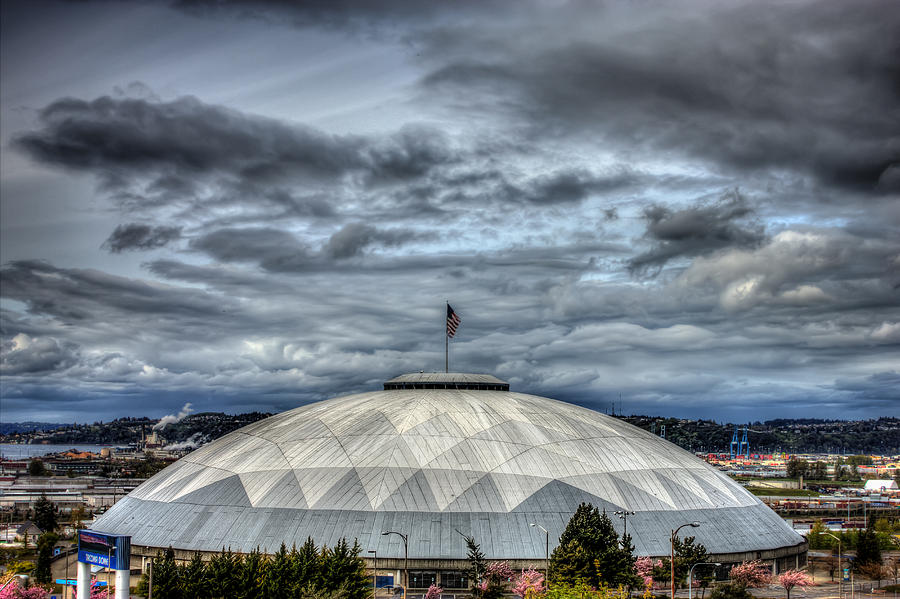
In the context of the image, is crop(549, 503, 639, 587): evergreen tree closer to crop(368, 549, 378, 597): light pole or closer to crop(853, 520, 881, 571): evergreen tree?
crop(368, 549, 378, 597): light pole

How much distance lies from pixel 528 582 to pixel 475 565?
428 centimetres

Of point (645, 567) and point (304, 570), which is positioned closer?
point (304, 570)

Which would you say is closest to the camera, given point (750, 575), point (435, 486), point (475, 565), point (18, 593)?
point (18, 593)

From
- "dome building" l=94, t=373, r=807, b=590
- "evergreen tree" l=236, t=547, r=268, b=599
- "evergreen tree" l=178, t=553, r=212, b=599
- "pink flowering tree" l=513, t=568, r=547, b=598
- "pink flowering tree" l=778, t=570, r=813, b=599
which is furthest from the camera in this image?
"pink flowering tree" l=778, t=570, r=813, b=599

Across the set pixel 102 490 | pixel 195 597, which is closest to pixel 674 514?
pixel 195 597

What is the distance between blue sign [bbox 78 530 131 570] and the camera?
4278 cm

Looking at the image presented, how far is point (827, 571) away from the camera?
87688 millimetres

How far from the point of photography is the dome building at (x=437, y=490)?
213ft

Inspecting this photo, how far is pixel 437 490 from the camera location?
68.3 m

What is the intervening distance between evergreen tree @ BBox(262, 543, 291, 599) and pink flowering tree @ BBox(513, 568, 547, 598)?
16.8 meters

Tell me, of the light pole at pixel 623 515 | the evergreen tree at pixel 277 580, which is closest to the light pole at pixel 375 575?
the evergreen tree at pixel 277 580

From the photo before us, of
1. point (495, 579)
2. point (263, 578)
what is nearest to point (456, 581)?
point (495, 579)

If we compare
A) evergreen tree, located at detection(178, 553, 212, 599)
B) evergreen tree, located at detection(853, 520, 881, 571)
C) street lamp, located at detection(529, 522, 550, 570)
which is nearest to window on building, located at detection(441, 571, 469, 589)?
street lamp, located at detection(529, 522, 550, 570)

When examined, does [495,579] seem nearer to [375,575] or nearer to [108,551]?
[375,575]
